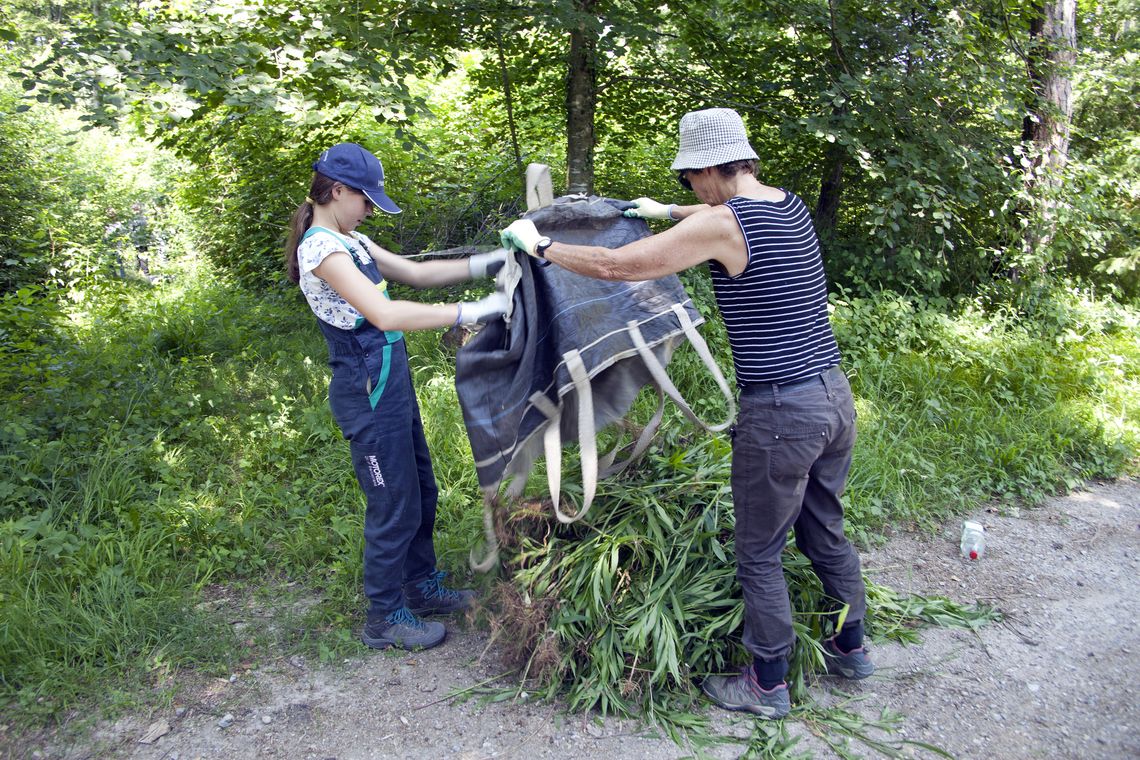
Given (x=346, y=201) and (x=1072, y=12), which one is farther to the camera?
(x=1072, y=12)

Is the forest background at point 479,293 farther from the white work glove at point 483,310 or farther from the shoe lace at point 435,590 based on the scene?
the white work glove at point 483,310

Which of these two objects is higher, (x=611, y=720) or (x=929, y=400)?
(x=929, y=400)

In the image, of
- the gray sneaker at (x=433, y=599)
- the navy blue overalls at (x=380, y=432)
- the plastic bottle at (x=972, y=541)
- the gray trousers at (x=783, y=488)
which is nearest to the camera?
the gray trousers at (x=783, y=488)

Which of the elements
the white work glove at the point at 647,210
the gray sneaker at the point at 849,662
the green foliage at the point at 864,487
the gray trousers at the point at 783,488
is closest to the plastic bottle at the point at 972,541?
the green foliage at the point at 864,487

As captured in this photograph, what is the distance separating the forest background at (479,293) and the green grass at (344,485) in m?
0.02

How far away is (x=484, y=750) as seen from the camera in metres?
2.79

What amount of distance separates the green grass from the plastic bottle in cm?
35

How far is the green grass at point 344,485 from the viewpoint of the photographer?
306cm

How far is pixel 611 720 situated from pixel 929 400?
3.66 m

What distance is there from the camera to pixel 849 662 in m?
3.11

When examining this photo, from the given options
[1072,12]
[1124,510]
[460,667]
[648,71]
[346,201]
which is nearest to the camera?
[346,201]

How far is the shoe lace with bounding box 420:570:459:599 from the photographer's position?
3588mm

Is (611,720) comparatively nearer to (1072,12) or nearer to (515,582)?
(515,582)

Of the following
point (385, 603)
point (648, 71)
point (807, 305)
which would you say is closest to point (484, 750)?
point (385, 603)
